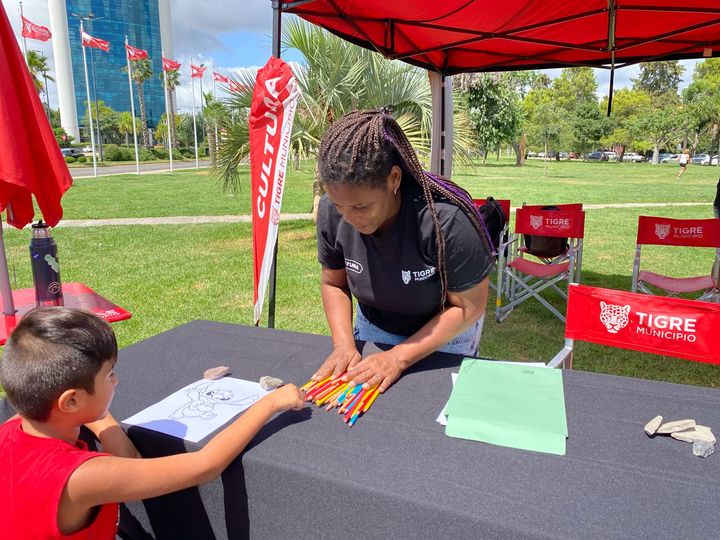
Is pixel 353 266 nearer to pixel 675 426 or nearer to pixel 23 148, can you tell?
pixel 675 426

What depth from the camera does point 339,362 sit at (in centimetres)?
161

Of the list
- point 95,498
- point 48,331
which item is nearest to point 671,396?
point 95,498

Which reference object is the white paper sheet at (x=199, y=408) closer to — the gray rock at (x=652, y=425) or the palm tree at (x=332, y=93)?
the gray rock at (x=652, y=425)

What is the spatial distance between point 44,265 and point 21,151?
1.65 feet

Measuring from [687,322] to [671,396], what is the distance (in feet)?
2.18

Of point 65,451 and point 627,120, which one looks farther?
point 627,120

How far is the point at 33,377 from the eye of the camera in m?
1.04

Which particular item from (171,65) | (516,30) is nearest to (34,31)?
(171,65)

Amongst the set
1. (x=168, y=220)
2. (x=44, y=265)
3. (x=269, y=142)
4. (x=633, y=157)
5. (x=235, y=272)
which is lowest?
(x=235, y=272)

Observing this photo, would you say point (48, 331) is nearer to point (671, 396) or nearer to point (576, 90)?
point (671, 396)

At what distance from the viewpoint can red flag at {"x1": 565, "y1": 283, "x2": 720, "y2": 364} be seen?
6.30 ft

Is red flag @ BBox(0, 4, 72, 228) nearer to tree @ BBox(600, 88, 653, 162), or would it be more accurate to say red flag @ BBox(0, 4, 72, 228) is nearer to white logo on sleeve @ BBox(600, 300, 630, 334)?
white logo on sleeve @ BBox(600, 300, 630, 334)

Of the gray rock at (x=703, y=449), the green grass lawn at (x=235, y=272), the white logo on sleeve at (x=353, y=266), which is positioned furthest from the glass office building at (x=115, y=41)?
the gray rock at (x=703, y=449)

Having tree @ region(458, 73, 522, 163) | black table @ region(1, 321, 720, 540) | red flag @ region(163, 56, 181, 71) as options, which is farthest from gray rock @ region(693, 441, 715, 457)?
tree @ region(458, 73, 522, 163)
